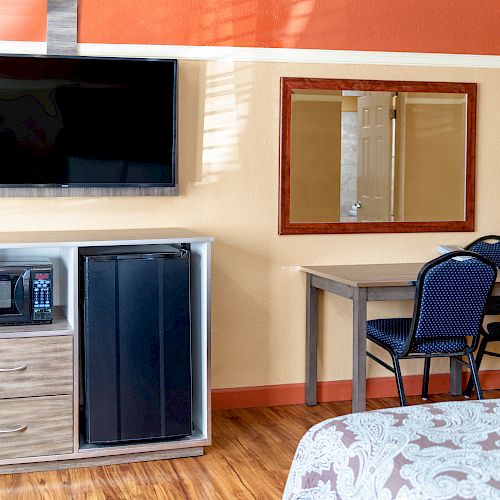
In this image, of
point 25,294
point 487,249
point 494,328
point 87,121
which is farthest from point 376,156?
point 25,294

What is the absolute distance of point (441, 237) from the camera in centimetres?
429

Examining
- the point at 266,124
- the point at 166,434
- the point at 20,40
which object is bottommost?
the point at 166,434

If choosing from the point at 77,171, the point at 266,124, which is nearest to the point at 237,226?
the point at 266,124

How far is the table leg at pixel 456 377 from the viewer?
4277mm

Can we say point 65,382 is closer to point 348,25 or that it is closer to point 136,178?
point 136,178

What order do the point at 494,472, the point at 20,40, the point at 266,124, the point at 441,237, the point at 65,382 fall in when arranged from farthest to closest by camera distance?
the point at 441,237 → the point at 266,124 → the point at 20,40 → the point at 65,382 → the point at 494,472

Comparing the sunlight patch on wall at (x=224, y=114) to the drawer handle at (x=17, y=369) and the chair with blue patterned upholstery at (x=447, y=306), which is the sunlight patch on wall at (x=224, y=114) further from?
the drawer handle at (x=17, y=369)

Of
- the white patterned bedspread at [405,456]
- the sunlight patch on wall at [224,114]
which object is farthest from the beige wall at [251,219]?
the white patterned bedspread at [405,456]

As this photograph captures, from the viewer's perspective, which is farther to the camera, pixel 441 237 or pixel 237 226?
pixel 441 237

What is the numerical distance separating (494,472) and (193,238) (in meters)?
1.84

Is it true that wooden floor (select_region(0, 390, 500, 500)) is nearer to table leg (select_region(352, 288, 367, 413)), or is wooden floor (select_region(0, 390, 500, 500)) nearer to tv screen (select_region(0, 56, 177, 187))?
table leg (select_region(352, 288, 367, 413))

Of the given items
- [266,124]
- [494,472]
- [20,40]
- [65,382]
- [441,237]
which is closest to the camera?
[494,472]

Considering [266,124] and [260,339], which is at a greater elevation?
[266,124]

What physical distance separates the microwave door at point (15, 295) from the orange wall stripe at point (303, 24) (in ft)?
3.71
